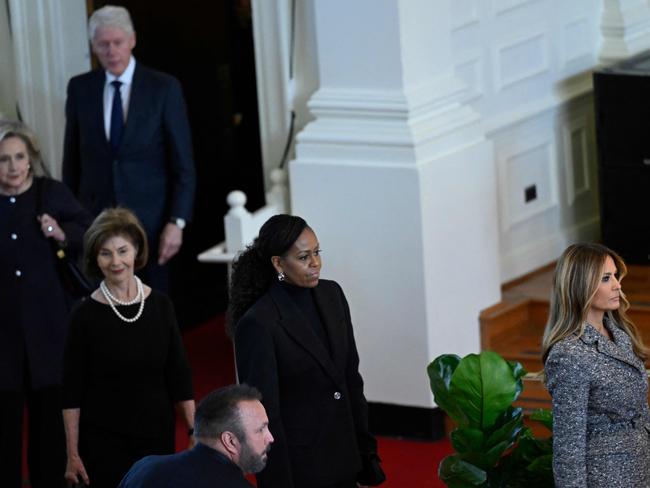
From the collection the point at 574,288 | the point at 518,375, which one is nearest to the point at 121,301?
the point at 518,375

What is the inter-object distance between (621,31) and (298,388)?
14.7 feet

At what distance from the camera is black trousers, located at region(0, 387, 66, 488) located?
22.7ft

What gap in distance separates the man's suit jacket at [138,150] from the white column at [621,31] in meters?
2.62

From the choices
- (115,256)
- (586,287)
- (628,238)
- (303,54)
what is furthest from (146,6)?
(586,287)

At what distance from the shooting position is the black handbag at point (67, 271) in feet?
22.7

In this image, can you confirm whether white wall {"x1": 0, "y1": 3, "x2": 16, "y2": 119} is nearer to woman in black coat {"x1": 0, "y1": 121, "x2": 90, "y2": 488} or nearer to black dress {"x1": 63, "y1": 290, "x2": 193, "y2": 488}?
woman in black coat {"x1": 0, "y1": 121, "x2": 90, "y2": 488}

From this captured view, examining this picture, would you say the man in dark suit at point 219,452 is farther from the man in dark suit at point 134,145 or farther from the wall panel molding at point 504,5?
the wall panel molding at point 504,5

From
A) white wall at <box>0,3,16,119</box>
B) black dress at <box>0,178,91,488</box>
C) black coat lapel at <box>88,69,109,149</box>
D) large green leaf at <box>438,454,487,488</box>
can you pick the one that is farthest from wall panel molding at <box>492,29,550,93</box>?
large green leaf at <box>438,454,487,488</box>

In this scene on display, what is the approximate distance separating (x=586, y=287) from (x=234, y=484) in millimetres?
1289

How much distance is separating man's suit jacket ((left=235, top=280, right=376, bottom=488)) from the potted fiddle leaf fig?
44 cm

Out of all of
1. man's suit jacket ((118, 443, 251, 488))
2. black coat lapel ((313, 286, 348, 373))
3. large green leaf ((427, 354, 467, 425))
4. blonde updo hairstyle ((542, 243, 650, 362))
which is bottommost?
large green leaf ((427, 354, 467, 425))

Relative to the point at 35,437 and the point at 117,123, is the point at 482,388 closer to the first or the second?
the point at 35,437

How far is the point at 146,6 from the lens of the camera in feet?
30.1

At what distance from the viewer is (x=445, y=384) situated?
19.1ft
